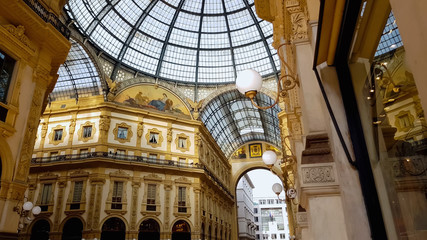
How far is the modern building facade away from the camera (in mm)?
2334

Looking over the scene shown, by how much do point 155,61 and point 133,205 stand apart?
14969mm

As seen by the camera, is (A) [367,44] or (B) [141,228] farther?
(B) [141,228]

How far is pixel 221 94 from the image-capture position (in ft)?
111

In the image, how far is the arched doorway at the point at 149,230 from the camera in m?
23.9

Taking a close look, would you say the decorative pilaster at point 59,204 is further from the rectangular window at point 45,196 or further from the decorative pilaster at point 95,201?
the decorative pilaster at point 95,201

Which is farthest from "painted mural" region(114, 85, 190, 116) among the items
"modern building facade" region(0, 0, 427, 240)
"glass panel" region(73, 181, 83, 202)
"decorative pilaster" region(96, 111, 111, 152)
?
"glass panel" region(73, 181, 83, 202)

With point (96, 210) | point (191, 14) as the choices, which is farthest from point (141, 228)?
point (191, 14)

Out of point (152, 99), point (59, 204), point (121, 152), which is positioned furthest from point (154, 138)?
point (59, 204)

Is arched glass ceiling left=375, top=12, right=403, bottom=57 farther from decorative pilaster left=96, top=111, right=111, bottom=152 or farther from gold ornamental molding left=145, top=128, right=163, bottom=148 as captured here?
gold ornamental molding left=145, top=128, right=163, bottom=148

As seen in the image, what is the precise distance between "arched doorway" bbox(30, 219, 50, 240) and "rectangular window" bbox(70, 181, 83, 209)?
2.47 meters

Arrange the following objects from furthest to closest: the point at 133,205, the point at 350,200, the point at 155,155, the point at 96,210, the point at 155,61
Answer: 1. the point at 155,61
2. the point at 155,155
3. the point at 133,205
4. the point at 96,210
5. the point at 350,200

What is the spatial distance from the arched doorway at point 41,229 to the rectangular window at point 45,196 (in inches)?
41.6

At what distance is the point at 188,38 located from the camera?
107ft

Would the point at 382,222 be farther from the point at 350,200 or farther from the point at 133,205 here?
the point at 133,205
